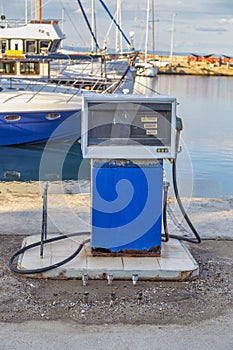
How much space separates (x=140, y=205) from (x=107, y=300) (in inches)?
34.5

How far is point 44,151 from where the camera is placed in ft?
59.8

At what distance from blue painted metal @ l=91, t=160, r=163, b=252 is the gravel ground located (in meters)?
0.40

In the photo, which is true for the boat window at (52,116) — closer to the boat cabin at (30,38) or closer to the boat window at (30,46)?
the boat cabin at (30,38)

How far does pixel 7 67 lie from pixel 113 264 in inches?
599

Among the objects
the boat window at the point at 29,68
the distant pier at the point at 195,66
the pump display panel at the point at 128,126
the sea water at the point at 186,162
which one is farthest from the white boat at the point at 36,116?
the distant pier at the point at 195,66

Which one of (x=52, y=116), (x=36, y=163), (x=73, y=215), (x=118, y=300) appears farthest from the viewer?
(x=52, y=116)

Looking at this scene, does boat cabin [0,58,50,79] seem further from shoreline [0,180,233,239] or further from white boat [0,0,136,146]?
shoreline [0,180,233,239]

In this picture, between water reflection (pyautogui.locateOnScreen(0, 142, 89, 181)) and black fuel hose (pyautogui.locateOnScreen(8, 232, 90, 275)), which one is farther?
water reflection (pyautogui.locateOnScreen(0, 142, 89, 181))

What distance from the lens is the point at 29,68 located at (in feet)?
63.3

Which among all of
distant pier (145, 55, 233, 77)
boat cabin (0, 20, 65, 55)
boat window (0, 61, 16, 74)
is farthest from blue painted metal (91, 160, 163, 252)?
distant pier (145, 55, 233, 77)

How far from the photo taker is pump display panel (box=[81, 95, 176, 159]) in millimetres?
4629

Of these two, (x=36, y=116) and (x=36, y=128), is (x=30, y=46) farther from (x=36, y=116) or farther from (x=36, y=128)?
(x=36, y=116)

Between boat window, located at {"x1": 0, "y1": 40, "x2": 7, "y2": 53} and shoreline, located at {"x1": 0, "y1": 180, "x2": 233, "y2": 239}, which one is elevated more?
boat window, located at {"x1": 0, "y1": 40, "x2": 7, "y2": 53}

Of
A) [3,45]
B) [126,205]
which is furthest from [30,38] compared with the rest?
[126,205]
